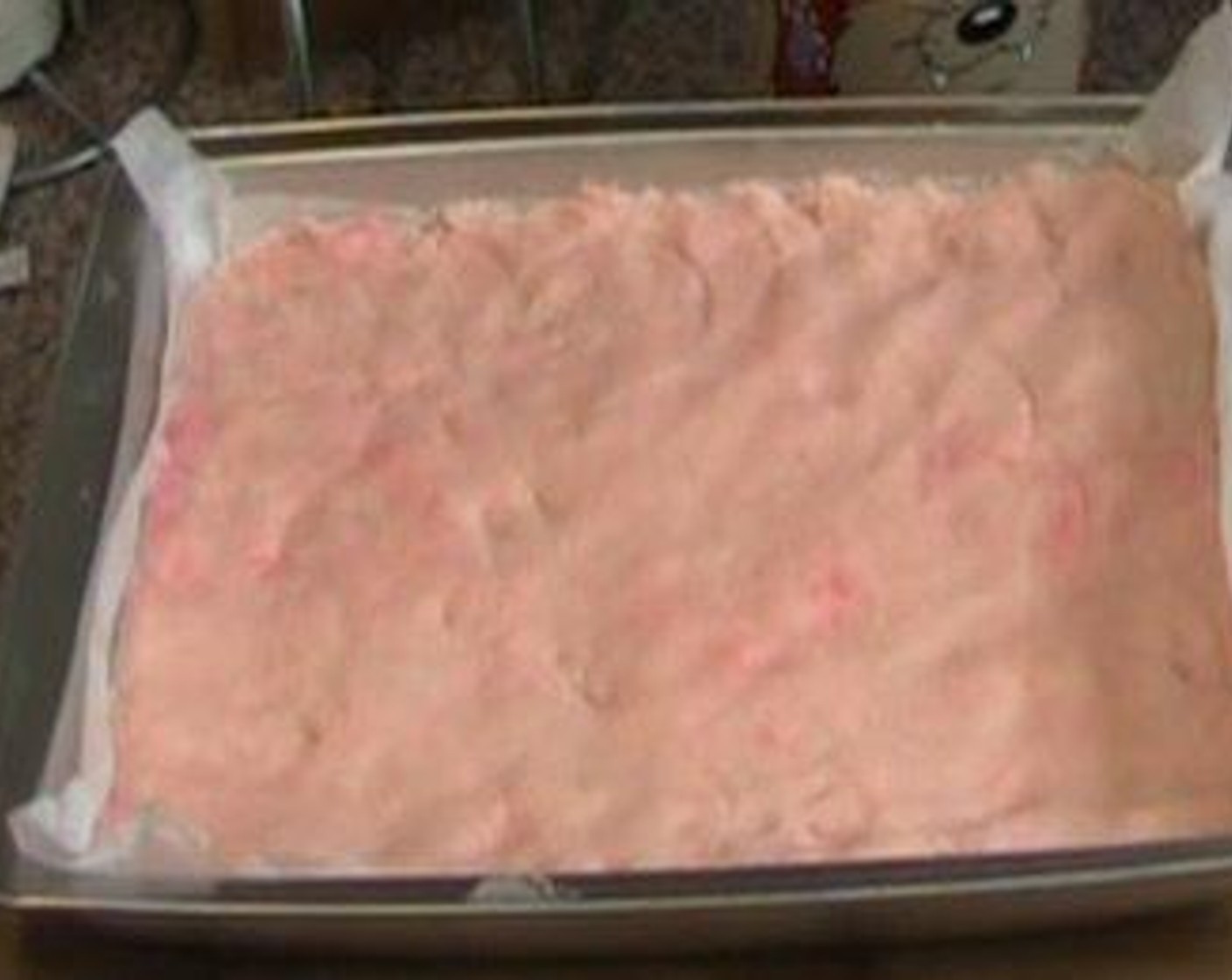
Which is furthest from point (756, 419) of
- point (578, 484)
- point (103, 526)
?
point (103, 526)

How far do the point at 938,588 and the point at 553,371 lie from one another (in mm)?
147

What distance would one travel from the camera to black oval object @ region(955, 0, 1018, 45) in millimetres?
972

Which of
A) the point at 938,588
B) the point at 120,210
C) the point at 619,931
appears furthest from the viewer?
the point at 120,210

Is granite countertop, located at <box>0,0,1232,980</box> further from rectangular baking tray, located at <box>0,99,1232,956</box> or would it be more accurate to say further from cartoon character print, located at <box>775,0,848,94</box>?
rectangular baking tray, located at <box>0,99,1232,956</box>

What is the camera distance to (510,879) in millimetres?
630

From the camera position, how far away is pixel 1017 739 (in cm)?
70

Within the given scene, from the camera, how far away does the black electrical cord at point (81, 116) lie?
1.42 meters

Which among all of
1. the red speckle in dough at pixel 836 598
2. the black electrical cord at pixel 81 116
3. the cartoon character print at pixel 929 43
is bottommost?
the black electrical cord at pixel 81 116

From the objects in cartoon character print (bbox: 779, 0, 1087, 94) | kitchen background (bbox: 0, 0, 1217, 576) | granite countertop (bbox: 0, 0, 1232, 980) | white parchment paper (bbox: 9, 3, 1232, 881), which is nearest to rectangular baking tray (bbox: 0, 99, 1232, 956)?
white parchment paper (bbox: 9, 3, 1232, 881)

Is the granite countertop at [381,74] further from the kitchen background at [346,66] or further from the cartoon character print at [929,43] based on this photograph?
the cartoon character print at [929,43]

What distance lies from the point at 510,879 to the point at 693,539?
156 millimetres

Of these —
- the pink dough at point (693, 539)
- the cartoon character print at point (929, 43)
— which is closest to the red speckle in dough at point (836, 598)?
the pink dough at point (693, 539)

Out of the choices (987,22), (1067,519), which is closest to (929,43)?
(987,22)

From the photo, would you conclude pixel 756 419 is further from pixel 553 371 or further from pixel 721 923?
pixel 721 923
